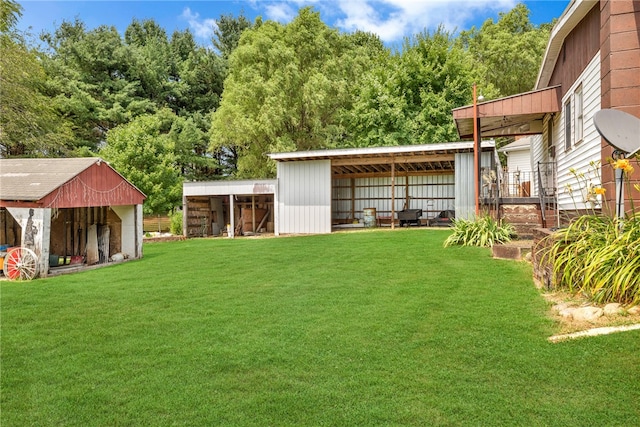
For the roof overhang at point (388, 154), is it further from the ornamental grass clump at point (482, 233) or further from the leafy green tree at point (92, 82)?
the leafy green tree at point (92, 82)

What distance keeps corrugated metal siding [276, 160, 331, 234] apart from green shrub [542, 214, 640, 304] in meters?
11.4

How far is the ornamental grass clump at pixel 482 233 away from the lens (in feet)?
30.3

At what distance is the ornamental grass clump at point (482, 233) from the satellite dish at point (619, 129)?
14.0 feet

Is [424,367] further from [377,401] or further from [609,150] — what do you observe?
[609,150]

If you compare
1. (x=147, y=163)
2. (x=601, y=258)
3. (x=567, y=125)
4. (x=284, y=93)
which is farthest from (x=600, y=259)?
(x=284, y=93)

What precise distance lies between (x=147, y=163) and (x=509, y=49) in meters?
24.6

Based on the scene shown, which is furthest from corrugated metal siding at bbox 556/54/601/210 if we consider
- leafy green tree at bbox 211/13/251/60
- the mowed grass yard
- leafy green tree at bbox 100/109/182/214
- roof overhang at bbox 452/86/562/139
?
leafy green tree at bbox 211/13/251/60

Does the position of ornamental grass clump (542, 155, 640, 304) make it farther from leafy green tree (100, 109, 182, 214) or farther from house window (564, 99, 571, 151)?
leafy green tree (100, 109, 182, 214)

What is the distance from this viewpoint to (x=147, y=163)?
20406 mm

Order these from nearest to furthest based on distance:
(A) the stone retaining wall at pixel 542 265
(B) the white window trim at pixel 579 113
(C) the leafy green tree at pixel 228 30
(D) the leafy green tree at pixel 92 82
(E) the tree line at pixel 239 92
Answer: (A) the stone retaining wall at pixel 542 265 < (B) the white window trim at pixel 579 113 < (E) the tree line at pixel 239 92 < (D) the leafy green tree at pixel 92 82 < (C) the leafy green tree at pixel 228 30

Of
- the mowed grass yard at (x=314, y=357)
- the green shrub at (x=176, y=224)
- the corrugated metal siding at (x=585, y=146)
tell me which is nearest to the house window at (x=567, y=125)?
the corrugated metal siding at (x=585, y=146)

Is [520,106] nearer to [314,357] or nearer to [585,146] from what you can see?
[585,146]

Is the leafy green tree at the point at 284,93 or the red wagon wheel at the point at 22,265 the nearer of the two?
the red wagon wheel at the point at 22,265

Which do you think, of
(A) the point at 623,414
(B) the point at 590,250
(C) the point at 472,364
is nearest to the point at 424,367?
(C) the point at 472,364
